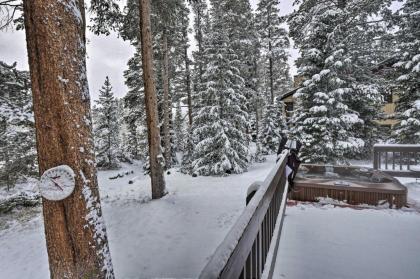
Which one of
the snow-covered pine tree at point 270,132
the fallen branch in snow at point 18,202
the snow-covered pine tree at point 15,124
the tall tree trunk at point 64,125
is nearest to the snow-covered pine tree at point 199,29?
the snow-covered pine tree at point 270,132

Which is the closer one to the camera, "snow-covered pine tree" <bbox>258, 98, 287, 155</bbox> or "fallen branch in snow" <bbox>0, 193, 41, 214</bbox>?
"fallen branch in snow" <bbox>0, 193, 41, 214</bbox>

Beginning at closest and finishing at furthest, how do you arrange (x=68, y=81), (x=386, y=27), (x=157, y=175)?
(x=68, y=81) → (x=157, y=175) → (x=386, y=27)

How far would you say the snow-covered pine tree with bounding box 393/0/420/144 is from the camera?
32.9ft

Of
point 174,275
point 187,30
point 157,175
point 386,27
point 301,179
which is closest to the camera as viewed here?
point 174,275

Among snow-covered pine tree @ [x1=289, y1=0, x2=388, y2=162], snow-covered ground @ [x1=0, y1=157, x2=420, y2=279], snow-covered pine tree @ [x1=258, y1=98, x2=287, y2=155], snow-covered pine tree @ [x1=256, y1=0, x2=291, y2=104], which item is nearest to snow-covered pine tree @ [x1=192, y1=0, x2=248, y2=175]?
snow-covered pine tree @ [x1=289, y1=0, x2=388, y2=162]

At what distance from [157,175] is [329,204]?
4.62 meters

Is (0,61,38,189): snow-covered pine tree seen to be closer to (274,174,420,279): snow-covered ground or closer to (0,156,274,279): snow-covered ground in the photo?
(0,156,274,279): snow-covered ground

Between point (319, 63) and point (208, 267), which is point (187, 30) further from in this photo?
point (208, 267)

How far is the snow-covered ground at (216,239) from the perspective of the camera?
3059 mm

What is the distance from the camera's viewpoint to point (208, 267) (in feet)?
3.44

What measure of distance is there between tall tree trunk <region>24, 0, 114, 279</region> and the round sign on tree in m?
0.06

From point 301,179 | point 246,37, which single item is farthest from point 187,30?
point 301,179

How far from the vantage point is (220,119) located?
11.1 m

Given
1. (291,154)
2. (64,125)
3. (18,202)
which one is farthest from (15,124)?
(291,154)
